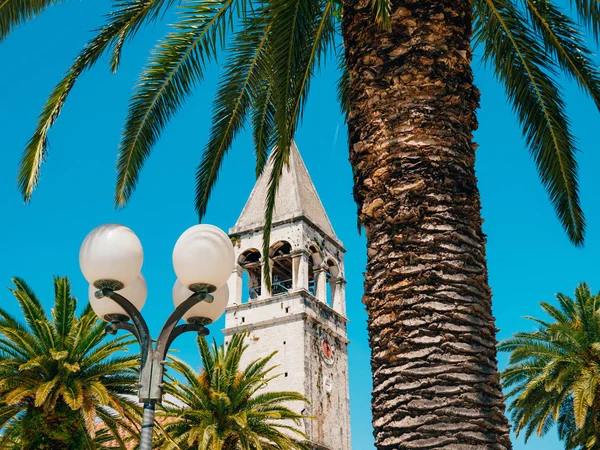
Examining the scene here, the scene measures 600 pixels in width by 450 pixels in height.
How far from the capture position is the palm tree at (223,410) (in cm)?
2033

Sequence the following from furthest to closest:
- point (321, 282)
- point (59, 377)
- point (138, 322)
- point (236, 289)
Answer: point (321, 282) < point (236, 289) < point (59, 377) < point (138, 322)

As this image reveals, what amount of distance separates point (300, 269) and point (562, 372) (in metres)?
18.9

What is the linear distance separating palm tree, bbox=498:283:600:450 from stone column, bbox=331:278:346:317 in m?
18.2

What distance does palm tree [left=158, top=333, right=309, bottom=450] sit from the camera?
800 inches

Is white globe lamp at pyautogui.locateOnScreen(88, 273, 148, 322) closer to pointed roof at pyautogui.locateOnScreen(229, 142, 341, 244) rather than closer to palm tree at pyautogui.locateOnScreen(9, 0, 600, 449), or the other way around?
palm tree at pyautogui.locateOnScreen(9, 0, 600, 449)

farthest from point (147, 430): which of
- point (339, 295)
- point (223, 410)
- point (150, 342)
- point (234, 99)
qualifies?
point (339, 295)

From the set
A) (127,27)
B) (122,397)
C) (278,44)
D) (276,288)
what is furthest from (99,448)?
(276,288)

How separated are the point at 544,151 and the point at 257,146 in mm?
3687

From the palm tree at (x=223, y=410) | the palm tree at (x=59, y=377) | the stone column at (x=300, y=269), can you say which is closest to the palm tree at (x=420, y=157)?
the palm tree at (x=59, y=377)

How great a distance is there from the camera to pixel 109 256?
5.71 meters

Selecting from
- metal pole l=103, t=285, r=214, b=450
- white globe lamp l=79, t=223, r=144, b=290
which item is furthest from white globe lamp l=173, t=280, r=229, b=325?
white globe lamp l=79, t=223, r=144, b=290

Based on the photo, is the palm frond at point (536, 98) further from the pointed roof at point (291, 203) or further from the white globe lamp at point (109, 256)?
the pointed roof at point (291, 203)

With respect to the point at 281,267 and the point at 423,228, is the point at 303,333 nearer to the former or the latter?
the point at 281,267

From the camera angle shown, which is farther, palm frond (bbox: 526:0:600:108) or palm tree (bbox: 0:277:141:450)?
palm tree (bbox: 0:277:141:450)
